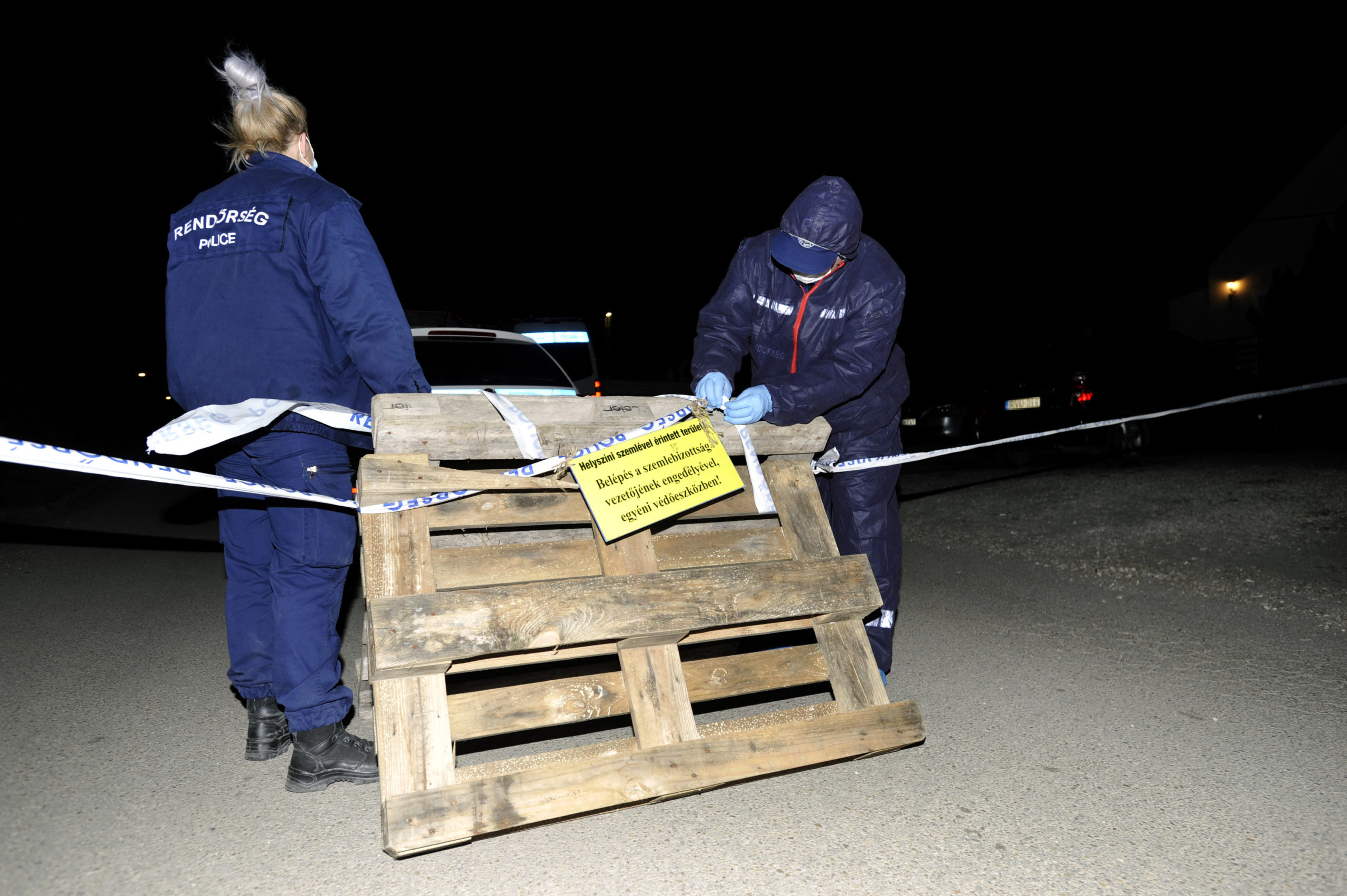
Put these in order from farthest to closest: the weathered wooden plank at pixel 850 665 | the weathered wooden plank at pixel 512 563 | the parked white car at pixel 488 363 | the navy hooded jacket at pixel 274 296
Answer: the parked white car at pixel 488 363 < the weathered wooden plank at pixel 850 665 < the navy hooded jacket at pixel 274 296 < the weathered wooden plank at pixel 512 563

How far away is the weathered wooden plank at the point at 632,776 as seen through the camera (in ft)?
6.79

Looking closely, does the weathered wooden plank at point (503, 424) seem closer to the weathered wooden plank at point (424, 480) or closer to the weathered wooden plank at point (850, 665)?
the weathered wooden plank at point (424, 480)

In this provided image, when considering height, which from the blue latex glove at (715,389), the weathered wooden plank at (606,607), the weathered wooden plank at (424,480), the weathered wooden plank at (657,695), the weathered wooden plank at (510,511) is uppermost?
the blue latex glove at (715,389)

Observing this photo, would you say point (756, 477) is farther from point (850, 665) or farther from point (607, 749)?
point (607, 749)

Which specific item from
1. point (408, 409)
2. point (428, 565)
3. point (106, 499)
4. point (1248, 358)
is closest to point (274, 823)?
point (428, 565)

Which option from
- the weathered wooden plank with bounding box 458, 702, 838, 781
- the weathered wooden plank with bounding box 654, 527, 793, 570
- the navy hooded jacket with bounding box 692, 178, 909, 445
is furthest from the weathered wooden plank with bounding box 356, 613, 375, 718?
the navy hooded jacket with bounding box 692, 178, 909, 445

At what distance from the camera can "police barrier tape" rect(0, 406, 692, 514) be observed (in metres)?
2.28

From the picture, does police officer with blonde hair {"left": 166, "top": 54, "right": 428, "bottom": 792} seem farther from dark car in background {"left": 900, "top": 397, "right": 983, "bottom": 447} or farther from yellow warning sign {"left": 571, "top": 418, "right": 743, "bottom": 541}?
dark car in background {"left": 900, "top": 397, "right": 983, "bottom": 447}

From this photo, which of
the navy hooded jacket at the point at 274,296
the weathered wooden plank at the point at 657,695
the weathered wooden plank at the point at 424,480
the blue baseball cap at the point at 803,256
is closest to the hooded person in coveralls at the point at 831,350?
the blue baseball cap at the point at 803,256

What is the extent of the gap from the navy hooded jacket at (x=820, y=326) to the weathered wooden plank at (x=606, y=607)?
617mm

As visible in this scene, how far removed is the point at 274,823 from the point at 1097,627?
3.94 m

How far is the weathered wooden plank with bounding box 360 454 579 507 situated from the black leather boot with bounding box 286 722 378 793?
2.82 ft

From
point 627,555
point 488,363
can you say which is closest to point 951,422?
point 488,363

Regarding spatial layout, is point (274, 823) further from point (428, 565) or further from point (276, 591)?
point (428, 565)
